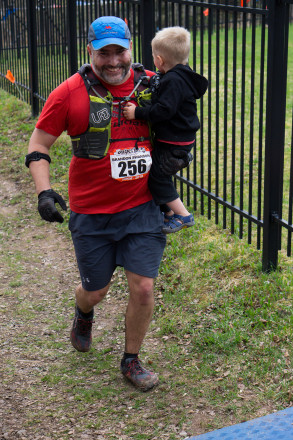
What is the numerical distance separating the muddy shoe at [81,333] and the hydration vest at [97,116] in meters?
1.14

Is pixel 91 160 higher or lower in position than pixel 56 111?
lower

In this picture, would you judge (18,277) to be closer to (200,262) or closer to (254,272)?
(200,262)

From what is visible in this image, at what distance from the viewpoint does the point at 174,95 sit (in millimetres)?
3715

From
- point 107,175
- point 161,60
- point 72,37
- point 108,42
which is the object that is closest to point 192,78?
point 161,60

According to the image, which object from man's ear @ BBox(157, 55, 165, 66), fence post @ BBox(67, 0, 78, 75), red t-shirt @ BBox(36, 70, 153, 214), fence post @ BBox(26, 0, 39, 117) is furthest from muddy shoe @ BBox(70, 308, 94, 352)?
fence post @ BBox(26, 0, 39, 117)

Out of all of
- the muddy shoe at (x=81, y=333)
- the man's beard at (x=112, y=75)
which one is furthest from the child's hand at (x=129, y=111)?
the muddy shoe at (x=81, y=333)

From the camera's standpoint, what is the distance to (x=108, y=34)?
3590 millimetres

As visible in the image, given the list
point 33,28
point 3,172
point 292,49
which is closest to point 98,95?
point 3,172

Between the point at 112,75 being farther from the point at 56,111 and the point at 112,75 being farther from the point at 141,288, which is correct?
the point at 141,288

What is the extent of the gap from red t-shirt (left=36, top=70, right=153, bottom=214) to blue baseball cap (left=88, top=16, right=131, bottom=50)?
0.22 meters

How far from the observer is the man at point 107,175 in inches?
144

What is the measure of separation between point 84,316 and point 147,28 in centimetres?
279

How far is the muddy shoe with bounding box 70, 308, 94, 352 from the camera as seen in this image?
438cm

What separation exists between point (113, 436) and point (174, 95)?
6.02ft
